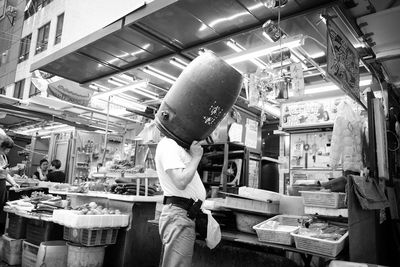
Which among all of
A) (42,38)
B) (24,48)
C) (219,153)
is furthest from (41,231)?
(24,48)

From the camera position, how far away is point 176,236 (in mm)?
2652

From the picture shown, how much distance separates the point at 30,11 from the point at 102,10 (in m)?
18.6

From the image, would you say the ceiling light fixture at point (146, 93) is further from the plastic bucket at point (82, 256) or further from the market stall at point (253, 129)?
the plastic bucket at point (82, 256)

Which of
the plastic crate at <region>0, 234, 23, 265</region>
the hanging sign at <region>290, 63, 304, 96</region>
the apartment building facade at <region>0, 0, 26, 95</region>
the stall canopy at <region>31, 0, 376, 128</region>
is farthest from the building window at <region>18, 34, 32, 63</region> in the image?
the hanging sign at <region>290, 63, 304, 96</region>

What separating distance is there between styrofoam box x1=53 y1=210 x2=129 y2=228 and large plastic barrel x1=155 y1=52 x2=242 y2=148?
7.06 feet

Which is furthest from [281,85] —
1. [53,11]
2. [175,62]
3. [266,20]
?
[53,11]

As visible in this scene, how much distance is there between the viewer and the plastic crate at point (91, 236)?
4266mm

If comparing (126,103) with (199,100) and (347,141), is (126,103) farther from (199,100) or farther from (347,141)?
(199,100)

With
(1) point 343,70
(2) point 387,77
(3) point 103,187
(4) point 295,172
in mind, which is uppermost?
(2) point 387,77

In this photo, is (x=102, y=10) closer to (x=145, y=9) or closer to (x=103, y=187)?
(x=145, y=9)

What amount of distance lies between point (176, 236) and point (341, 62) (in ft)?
9.81

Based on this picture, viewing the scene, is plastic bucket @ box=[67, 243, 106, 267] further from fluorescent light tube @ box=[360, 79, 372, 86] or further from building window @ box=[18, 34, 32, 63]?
building window @ box=[18, 34, 32, 63]

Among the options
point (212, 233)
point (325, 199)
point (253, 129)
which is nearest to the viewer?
point (212, 233)

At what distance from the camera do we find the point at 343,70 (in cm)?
393
